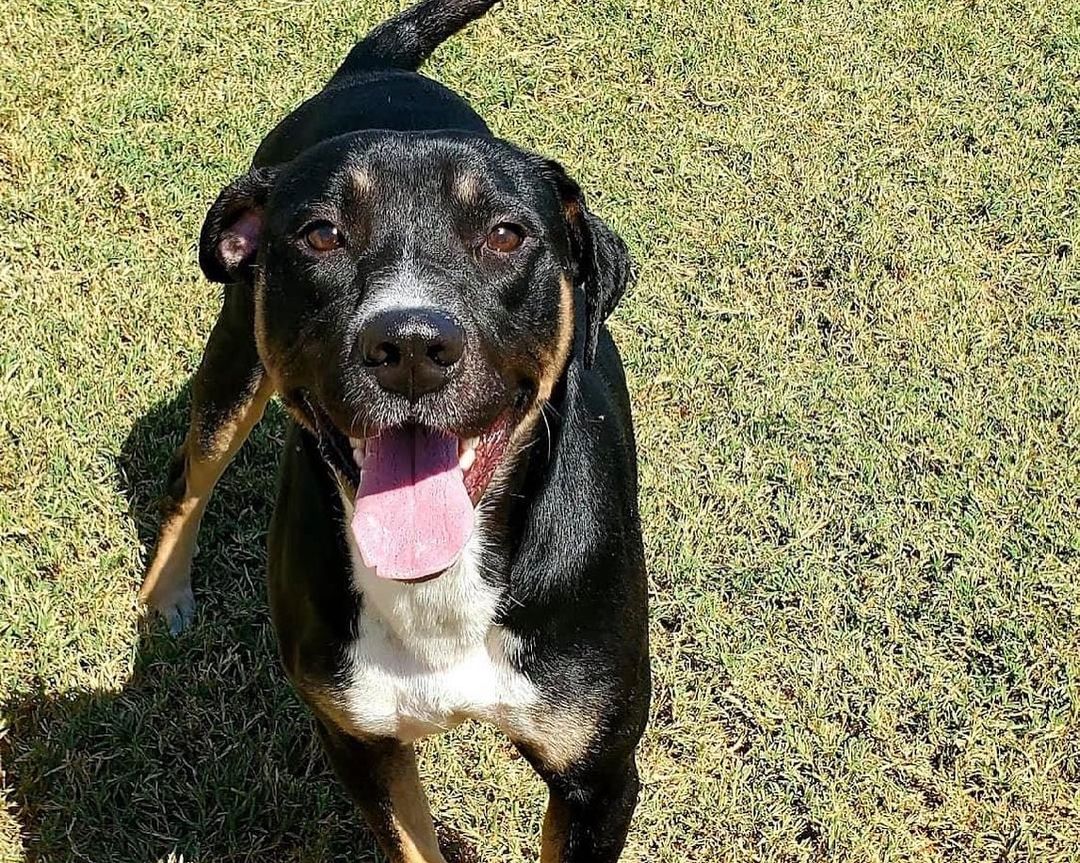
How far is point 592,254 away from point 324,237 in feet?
2.22

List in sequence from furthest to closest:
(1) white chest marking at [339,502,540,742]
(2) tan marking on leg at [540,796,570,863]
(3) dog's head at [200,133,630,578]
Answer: (2) tan marking on leg at [540,796,570,863] → (1) white chest marking at [339,502,540,742] → (3) dog's head at [200,133,630,578]

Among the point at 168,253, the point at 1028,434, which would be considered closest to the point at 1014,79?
the point at 1028,434

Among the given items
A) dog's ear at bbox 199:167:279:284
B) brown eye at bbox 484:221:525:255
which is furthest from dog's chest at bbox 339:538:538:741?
dog's ear at bbox 199:167:279:284

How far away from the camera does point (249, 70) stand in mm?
7168

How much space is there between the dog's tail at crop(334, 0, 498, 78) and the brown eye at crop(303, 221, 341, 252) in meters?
1.75

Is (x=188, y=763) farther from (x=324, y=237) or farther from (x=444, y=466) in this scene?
(x=324, y=237)

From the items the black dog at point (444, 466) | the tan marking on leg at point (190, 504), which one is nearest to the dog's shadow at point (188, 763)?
the tan marking on leg at point (190, 504)

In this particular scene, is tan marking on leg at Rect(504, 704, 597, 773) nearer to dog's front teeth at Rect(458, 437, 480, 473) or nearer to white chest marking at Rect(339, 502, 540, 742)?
white chest marking at Rect(339, 502, 540, 742)

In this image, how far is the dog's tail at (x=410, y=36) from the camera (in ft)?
15.5

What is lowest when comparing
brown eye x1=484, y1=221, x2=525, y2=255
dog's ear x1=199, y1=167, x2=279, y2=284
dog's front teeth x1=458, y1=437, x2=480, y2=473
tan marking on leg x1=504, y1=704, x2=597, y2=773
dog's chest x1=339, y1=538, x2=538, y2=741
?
tan marking on leg x1=504, y1=704, x2=597, y2=773

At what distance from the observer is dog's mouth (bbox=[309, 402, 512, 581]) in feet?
9.88

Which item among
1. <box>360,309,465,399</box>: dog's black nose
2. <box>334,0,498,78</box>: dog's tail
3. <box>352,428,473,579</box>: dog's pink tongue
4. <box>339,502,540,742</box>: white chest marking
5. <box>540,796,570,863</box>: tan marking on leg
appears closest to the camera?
<box>360,309,465,399</box>: dog's black nose

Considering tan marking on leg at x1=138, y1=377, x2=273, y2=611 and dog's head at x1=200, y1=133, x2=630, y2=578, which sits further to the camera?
tan marking on leg at x1=138, y1=377, x2=273, y2=611

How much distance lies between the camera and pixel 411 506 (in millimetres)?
3029
